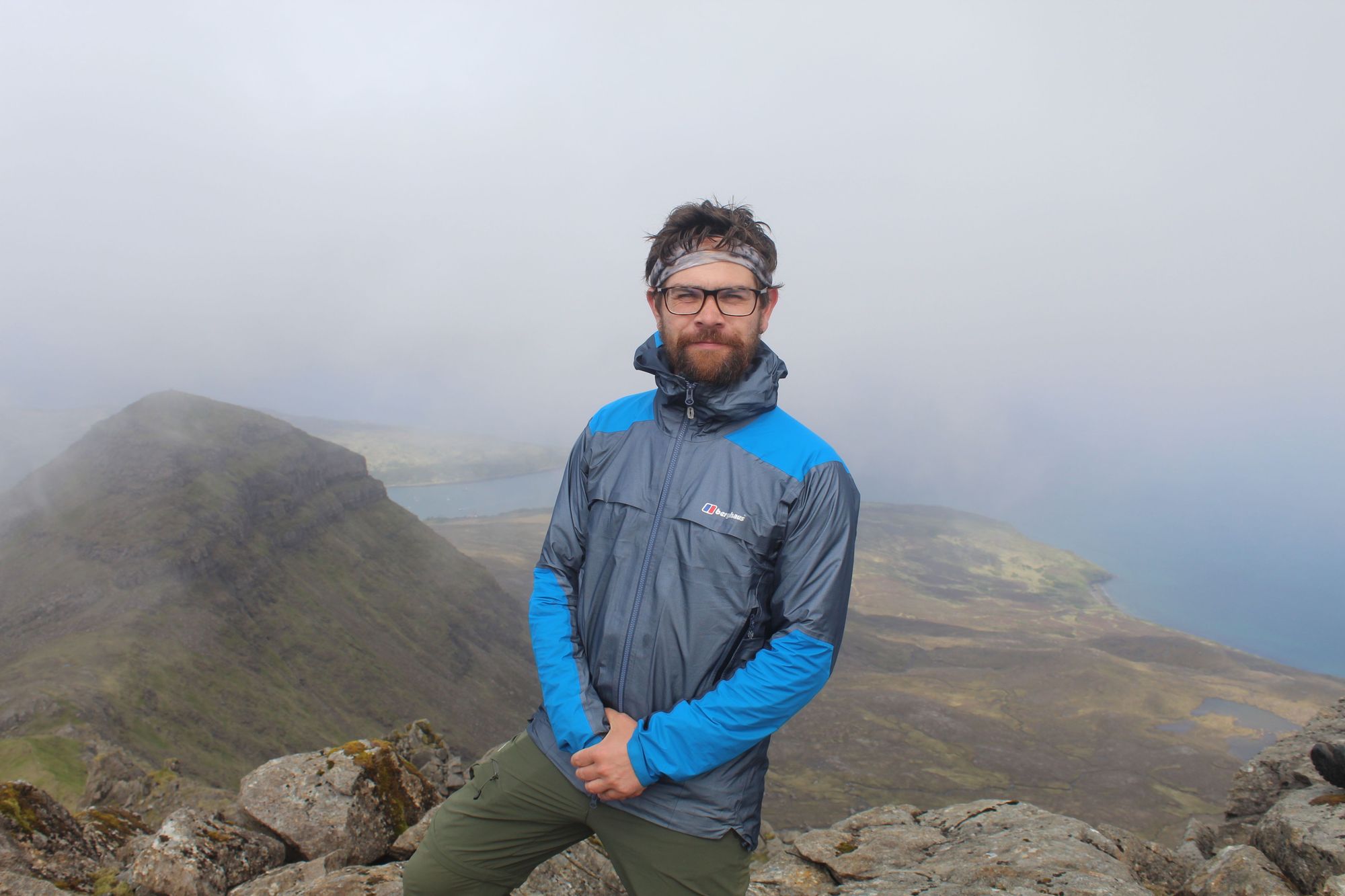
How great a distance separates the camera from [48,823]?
30.5 feet

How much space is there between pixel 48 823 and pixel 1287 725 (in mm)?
176783

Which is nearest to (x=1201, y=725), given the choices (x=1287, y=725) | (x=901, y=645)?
(x=1287, y=725)

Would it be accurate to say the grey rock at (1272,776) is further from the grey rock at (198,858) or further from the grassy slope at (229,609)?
the grassy slope at (229,609)

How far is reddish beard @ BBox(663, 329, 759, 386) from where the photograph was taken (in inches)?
186

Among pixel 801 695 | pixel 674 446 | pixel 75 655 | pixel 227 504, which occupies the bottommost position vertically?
pixel 75 655

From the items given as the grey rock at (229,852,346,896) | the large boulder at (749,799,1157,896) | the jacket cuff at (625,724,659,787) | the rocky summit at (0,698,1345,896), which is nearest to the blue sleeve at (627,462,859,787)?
the jacket cuff at (625,724,659,787)

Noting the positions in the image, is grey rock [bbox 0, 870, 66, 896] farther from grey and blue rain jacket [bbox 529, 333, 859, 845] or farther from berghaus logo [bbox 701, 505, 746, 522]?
berghaus logo [bbox 701, 505, 746, 522]

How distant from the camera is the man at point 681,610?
423 cm

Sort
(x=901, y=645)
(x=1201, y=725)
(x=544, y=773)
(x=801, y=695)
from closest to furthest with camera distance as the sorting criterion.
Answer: (x=801, y=695) → (x=544, y=773) → (x=1201, y=725) → (x=901, y=645)

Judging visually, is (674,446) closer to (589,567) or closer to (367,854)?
(589,567)

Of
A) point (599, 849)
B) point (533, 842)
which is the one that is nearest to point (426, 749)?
point (599, 849)

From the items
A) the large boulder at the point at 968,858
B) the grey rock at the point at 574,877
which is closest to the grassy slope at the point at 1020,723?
the large boulder at the point at 968,858

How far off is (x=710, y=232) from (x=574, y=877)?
7.06 m

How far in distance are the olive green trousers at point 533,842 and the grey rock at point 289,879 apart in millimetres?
3996
